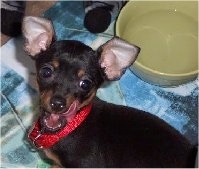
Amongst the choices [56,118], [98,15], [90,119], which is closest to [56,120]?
[56,118]

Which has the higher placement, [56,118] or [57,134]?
[56,118]

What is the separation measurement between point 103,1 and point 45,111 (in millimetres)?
1271

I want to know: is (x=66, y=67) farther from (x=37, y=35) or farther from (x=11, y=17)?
(x=11, y=17)

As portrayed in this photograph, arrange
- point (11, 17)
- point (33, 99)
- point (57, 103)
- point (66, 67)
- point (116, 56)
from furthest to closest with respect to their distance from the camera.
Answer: point (11, 17)
point (33, 99)
point (116, 56)
point (66, 67)
point (57, 103)

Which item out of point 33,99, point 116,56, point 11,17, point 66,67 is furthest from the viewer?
point 11,17

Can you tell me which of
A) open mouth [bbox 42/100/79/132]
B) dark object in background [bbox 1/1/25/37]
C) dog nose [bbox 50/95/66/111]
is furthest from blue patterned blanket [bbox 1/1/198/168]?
dog nose [bbox 50/95/66/111]

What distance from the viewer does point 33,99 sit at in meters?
3.17

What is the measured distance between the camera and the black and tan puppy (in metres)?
2.48

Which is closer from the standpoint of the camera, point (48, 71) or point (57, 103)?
point (57, 103)

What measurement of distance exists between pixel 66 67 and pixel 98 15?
109cm

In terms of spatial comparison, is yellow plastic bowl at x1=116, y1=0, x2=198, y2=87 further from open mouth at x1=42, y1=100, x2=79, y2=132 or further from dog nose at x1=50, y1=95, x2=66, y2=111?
dog nose at x1=50, y1=95, x2=66, y2=111

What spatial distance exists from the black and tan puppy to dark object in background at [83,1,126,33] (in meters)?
0.89

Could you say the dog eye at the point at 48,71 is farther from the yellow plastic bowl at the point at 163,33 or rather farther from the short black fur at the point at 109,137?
the yellow plastic bowl at the point at 163,33

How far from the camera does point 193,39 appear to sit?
3.50m
